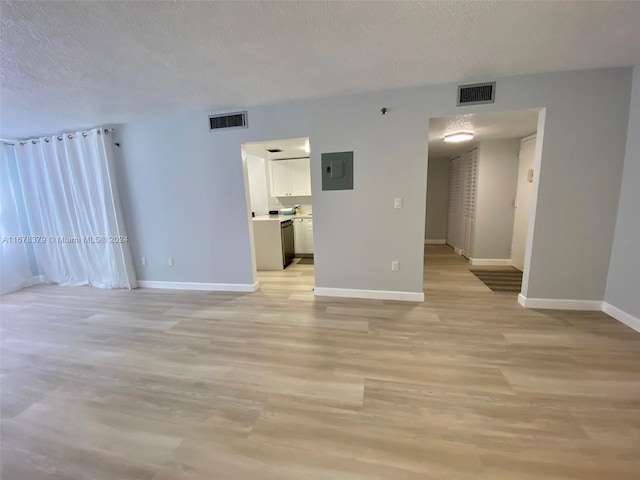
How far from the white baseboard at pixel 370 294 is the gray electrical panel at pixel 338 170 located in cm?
135

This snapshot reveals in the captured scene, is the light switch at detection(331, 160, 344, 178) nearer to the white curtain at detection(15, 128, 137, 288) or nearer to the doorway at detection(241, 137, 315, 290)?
the doorway at detection(241, 137, 315, 290)

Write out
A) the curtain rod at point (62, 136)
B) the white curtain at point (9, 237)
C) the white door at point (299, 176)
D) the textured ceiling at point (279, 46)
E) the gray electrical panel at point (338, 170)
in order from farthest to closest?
the white door at point (299, 176) < the white curtain at point (9, 237) < the curtain rod at point (62, 136) < the gray electrical panel at point (338, 170) < the textured ceiling at point (279, 46)

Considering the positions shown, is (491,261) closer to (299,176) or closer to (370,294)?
(370,294)

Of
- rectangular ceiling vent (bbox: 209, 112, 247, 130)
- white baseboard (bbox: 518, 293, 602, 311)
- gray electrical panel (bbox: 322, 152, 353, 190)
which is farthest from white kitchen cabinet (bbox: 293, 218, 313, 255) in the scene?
white baseboard (bbox: 518, 293, 602, 311)

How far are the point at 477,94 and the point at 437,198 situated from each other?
437 centimetres

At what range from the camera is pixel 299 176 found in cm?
567

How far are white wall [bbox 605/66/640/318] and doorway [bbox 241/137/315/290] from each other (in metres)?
3.67

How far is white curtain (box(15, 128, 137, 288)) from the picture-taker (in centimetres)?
371

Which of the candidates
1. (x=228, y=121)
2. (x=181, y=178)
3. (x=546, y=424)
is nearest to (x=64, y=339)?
(x=181, y=178)

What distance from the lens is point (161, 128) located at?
11.4ft

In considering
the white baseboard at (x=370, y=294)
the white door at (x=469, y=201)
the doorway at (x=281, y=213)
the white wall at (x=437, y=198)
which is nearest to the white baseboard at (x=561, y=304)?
the white baseboard at (x=370, y=294)

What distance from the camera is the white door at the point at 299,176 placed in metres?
5.61

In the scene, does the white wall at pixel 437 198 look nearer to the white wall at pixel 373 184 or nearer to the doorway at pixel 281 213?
the doorway at pixel 281 213

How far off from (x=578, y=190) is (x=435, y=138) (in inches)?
80.4
